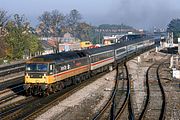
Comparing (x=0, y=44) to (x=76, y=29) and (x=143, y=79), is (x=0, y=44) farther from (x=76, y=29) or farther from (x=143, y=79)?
(x=76, y=29)

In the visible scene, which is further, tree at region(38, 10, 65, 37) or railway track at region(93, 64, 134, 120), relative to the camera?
tree at region(38, 10, 65, 37)

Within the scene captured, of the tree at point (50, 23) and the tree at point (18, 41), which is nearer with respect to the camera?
the tree at point (18, 41)

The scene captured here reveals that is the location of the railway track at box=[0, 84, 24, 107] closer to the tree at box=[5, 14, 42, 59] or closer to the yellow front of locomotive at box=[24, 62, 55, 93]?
the yellow front of locomotive at box=[24, 62, 55, 93]

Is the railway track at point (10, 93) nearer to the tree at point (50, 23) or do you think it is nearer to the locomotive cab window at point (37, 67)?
the locomotive cab window at point (37, 67)

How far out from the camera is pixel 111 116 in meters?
21.1

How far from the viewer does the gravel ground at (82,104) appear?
69.8 ft

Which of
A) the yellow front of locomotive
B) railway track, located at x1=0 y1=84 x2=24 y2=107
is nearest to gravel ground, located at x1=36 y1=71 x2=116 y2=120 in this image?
the yellow front of locomotive

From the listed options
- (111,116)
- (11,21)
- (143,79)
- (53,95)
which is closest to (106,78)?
(143,79)

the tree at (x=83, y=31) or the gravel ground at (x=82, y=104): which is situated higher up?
the tree at (x=83, y=31)

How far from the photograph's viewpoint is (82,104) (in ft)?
81.9

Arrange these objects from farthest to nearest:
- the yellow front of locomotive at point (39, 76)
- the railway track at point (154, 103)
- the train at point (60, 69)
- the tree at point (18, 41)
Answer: the tree at point (18, 41) → the train at point (60, 69) → the yellow front of locomotive at point (39, 76) → the railway track at point (154, 103)

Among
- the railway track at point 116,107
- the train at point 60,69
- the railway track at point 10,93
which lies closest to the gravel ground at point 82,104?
the railway track at point 116,107

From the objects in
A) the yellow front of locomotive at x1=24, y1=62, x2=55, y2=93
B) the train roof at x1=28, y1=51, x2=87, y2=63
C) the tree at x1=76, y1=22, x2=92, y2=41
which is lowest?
the yellow front of locomotive at x1=24, y1=62, x2=55, y2=93

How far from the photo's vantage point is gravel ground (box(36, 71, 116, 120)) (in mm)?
21289
